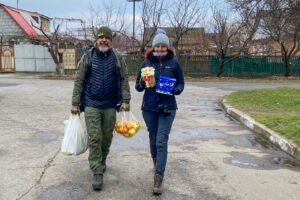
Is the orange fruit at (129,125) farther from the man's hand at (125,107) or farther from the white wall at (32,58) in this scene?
the white wall at (32,58)

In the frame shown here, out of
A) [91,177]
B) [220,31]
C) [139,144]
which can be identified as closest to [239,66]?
[220,31]

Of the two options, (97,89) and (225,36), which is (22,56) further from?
(97,89)

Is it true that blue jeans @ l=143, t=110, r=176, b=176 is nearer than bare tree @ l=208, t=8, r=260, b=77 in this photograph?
Yes

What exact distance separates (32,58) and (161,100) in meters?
26.1

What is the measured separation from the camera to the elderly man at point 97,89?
363 centimetres

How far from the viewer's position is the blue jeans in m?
3.52

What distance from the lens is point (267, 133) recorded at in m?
5.87

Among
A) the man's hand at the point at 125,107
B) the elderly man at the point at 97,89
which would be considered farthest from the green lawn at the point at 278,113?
the elderly man at the point at 97,89

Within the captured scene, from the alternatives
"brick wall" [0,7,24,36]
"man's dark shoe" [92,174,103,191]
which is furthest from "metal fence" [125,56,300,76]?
"man's dark shoe" [92,174,103,191]

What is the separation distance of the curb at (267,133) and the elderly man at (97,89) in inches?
121

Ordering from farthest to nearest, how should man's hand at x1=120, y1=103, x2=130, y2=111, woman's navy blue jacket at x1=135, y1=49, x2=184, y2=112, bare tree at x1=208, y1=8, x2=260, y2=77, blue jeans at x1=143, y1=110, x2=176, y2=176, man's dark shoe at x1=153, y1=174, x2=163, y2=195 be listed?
bare tree at x1=208, y1=8, x2=260, y2=77, man's hand at x1=120, y1=103, x2=130, y2=111, woman's navy blue jacket at x1=135, y1=49, x2=184, y2=112, blue jeans at x1=143, y1=110, x2=176, y2=176, man's dark shoe at x1=153, y1=174, x2=163, y2=195

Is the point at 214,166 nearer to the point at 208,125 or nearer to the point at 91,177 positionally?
the point at 91,177

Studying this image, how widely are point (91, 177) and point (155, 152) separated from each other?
89 cm

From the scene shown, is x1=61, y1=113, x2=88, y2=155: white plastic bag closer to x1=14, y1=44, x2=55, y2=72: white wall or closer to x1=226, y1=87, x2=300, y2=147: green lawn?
x1=226, y1=87, x2=300, y2=147: green lawn
